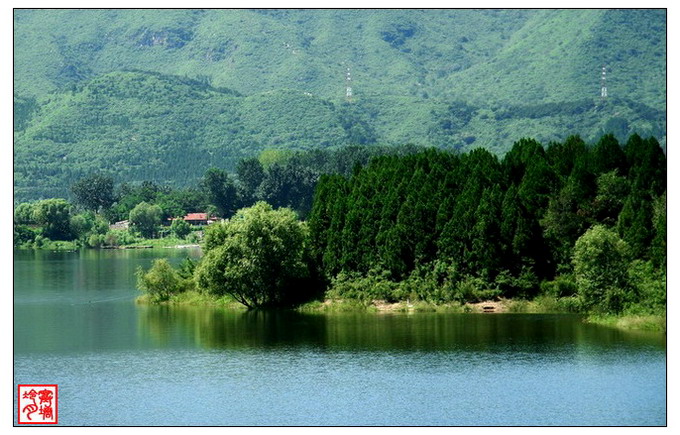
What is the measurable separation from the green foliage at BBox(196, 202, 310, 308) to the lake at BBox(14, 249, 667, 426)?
1.64 meters

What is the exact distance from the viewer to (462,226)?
58219 mm

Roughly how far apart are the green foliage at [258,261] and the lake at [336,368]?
64.4 inches

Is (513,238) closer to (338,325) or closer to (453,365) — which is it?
(338,325)

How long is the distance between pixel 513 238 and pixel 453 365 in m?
14.0

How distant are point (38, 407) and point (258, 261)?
23.2 meters

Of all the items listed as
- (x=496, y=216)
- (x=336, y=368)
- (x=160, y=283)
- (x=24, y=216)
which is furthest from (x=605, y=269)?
(x=24, y=216)

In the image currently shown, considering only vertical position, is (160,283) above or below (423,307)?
above

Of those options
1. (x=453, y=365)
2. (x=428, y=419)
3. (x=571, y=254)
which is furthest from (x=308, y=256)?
(x=428, y=419)

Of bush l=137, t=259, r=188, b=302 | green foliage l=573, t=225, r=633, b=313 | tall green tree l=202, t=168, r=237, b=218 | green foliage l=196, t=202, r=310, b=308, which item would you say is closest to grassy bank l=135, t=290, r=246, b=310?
bush l=137, t=259, r=188, b=302

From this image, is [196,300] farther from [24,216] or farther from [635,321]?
[24,216]

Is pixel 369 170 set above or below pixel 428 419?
above

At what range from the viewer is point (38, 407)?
35406 mm
